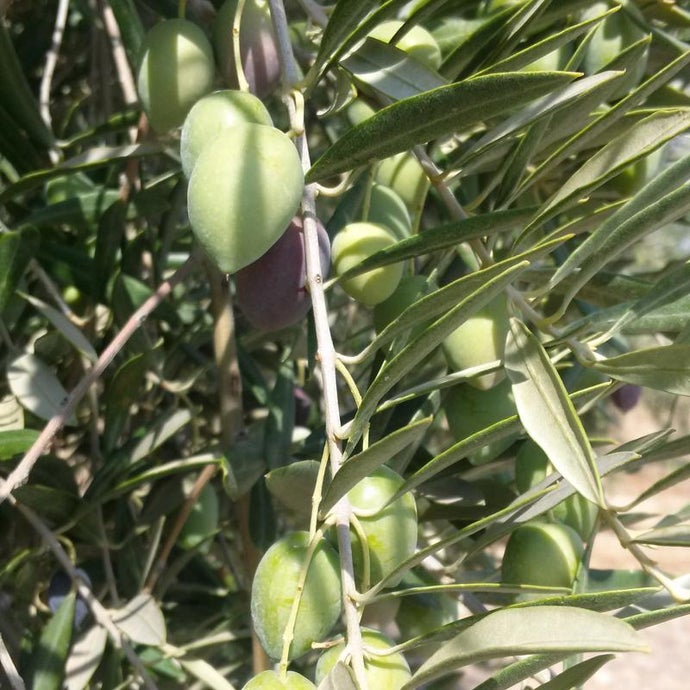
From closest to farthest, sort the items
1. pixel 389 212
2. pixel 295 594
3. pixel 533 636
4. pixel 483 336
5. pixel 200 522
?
pixel 533 636
pixel 295 594
pixel 483 336
pixel 389 212
pixel 200 522

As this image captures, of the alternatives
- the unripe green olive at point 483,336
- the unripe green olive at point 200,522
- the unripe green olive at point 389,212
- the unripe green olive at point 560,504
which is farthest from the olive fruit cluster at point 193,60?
the unripe green olive at point 200,522

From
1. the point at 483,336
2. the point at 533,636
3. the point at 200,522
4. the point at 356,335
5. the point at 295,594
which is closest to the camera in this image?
the point at 533,636

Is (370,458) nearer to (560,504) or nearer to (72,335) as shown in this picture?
(560,504)

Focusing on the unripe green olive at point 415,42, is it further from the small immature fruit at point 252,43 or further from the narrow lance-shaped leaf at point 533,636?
the narrow lance-shaped leaf at point 533,636

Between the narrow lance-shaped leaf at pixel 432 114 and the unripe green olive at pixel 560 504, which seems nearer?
the narrow lance-shaped leaf at pixel 432 114

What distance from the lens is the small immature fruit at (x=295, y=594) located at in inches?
22.1

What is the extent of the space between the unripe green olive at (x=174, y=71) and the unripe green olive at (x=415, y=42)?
135 millimetres

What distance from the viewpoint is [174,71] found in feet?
2.28

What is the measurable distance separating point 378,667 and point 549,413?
0.17 m

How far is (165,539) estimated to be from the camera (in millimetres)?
1054

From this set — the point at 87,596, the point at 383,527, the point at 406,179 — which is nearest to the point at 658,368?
the point at 383,527

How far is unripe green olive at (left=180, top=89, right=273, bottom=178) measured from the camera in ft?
1.98

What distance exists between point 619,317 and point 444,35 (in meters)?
0.35

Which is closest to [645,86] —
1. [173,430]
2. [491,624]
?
[491,624]
